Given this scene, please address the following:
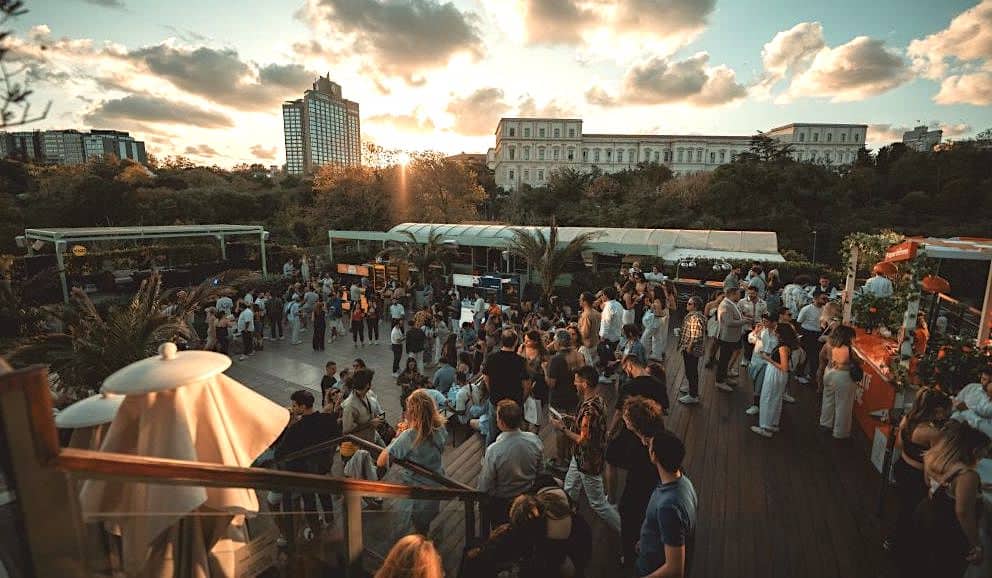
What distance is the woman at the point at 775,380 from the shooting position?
547 cm

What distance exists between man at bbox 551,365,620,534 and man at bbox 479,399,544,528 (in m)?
0.62

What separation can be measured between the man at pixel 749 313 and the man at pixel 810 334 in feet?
2.01

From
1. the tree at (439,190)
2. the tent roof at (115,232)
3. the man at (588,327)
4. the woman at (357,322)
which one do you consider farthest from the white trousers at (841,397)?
the tree at (439,190)

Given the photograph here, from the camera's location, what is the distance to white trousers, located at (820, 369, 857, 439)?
5.67 meters

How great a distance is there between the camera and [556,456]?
544 centimetres

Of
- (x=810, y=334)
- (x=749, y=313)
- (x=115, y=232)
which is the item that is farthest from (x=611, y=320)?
(x=115, y=232)

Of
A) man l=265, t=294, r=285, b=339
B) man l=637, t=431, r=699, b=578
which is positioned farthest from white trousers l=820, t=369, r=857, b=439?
man l=265, t=294, r=285, b=339

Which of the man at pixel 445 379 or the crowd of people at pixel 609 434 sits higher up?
the crowd of people at pixel 609 434

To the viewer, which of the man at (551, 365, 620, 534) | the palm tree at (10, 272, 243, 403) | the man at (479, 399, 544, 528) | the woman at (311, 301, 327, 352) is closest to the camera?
the man at (479, 399, 544, 528)

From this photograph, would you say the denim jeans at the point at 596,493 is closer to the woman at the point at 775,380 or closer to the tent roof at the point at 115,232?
the woman at the point at 775,380

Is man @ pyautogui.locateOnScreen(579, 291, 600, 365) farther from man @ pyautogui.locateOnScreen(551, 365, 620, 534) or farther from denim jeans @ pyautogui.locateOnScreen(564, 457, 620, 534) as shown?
denim jeans @ pyautogui.locateOnScreen(564, 457, 620, 534)

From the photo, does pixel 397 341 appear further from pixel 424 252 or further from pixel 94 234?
pixel 94 234

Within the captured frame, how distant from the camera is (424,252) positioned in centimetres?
1947

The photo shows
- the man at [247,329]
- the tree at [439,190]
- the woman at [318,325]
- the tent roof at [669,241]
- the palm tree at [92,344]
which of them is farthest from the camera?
the tree at [439,190]
